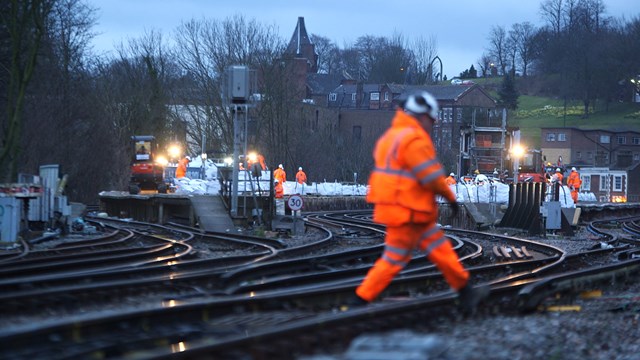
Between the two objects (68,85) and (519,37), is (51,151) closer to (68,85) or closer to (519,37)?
(68,85)

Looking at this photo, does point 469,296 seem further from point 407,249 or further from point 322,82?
point 322,82

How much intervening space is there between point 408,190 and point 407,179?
0.09 meters

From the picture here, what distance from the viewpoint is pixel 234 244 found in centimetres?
1870

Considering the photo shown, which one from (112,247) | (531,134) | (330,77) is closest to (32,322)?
(112,247)

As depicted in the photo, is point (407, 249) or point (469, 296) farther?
point (469, 296)

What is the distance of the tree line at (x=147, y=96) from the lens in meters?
31.5

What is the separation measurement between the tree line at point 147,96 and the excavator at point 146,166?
248 centimetres

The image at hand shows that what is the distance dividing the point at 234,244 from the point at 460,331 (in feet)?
34.7

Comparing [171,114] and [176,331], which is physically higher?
[171,114]

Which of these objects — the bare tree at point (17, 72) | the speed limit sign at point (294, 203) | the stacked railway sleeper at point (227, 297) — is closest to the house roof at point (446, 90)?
the bare tree at point (17, 72)

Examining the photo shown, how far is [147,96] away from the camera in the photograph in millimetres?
67375

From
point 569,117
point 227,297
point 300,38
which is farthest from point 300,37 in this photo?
point 227,297

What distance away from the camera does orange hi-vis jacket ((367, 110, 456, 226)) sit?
26.6 ft

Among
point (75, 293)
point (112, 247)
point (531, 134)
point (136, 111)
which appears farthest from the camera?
point (531, 134)
